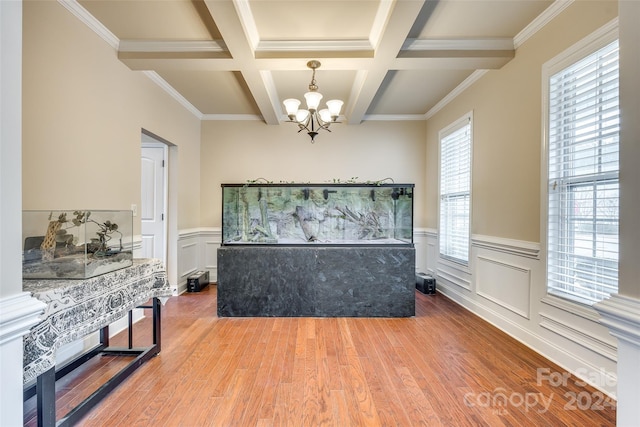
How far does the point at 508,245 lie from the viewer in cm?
264

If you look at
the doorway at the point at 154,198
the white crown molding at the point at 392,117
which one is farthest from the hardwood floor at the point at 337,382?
the white crown molding at the point at 392,117

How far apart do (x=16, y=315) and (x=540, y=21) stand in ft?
11.2

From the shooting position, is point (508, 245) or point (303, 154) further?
point (303, 154)

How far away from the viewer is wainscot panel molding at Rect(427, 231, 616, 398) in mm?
1858

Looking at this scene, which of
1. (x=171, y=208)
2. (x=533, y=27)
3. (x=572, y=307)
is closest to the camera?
(x=572, y=307)

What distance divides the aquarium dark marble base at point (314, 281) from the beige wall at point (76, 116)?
48.5 inches

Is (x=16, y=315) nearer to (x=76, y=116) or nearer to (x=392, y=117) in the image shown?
(x=76, y=116)

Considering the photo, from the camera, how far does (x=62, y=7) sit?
206cm

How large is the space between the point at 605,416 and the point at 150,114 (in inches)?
173

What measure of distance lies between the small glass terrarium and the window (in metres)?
3.46

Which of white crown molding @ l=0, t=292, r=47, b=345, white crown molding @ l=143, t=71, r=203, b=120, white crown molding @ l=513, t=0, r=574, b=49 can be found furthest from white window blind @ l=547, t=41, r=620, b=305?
white crown molding @ l=143, t=71, r=203, b=120

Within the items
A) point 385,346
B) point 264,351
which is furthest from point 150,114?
point 385,346

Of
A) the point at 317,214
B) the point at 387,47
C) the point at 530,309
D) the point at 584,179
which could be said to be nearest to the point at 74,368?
the point at 317,214

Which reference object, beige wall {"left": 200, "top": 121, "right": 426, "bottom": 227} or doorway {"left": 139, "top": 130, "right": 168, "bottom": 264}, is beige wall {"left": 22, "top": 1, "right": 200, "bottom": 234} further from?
beige wall {"left": 200, "top": 121, "right": 426, "bottom": 227}
